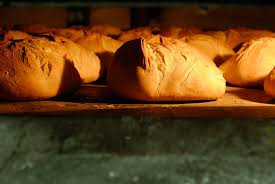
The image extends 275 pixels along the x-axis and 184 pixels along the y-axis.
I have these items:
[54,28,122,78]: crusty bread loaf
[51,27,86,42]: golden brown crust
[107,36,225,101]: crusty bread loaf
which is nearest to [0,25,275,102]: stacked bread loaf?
[107,36,225,101]: crusty bread loaf

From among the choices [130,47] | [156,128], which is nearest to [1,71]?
[130,47]

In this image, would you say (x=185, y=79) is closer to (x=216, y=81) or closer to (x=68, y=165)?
(x=216, y=81)

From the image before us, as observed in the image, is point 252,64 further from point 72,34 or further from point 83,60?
point 72,34

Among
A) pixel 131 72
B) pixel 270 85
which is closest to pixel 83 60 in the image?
pixel 131 72

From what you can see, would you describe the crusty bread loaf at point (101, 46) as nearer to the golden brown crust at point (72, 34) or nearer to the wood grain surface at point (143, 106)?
the golden brown crust at point (72, 34)

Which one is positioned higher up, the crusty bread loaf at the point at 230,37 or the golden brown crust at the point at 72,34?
the golden brown crust at the point at 72,34

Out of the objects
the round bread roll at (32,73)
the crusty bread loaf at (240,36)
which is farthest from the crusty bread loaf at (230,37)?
the round bread roll at (32,73)
